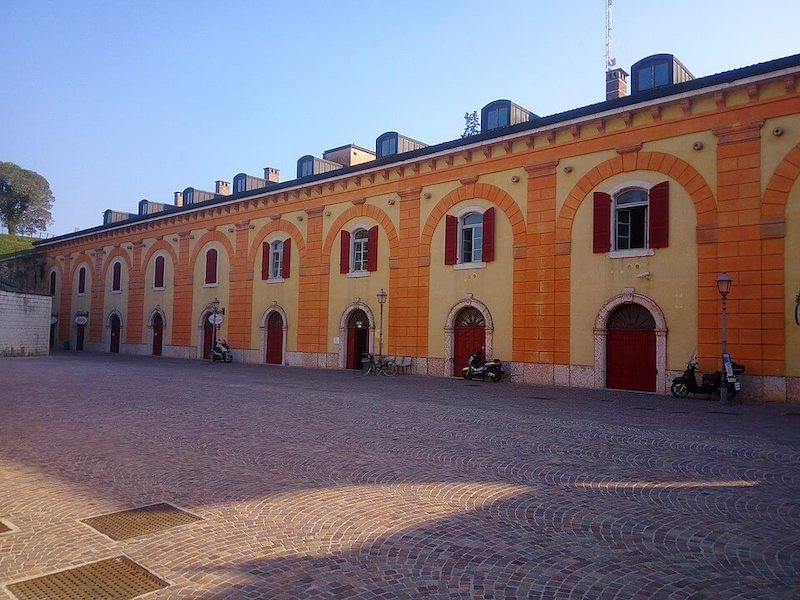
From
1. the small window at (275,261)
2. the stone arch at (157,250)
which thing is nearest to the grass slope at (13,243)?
the stone arch at (157,250)

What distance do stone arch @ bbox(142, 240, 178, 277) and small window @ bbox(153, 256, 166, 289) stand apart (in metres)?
0.62

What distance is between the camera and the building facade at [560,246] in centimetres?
1628

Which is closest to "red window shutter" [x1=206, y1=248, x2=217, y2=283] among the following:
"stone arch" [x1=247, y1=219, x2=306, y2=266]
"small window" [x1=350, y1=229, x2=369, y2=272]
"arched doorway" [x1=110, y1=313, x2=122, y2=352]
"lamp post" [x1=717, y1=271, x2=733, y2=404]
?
"stone arch" [x1=247, y1=219, x2=306, y2=266]

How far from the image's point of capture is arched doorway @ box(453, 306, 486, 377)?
22.1 meters

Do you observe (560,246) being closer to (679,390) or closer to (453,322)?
(453,322)

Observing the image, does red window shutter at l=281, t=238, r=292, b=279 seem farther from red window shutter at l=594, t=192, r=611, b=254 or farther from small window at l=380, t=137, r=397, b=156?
red window shutter at l=594, t=192, r=611, b=254

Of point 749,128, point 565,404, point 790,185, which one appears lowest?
point 565,404

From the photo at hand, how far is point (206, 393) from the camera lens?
590 inches

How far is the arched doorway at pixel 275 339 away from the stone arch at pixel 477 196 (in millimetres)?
9534

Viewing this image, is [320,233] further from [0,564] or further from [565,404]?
[0,564]

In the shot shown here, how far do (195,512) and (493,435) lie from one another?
5433mm

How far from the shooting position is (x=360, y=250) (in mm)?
26891

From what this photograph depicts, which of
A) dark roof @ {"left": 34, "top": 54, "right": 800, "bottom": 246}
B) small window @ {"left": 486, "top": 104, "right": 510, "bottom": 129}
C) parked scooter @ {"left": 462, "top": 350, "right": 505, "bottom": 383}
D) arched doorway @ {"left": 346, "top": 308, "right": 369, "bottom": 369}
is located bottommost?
parked scooter @ {"left": 462, "top": 350, "right": 505, "bottom": 383}

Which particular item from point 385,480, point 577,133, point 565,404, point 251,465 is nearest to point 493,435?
point 385,480
